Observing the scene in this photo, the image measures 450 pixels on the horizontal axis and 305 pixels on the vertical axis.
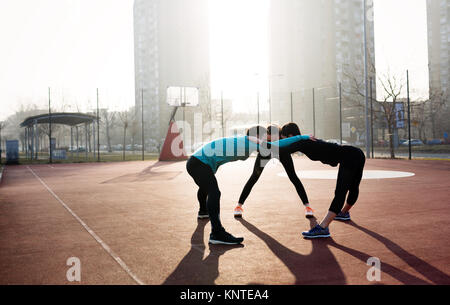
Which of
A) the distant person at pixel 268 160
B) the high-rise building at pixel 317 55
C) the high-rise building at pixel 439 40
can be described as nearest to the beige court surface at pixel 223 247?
the distant person at pixel 268 160

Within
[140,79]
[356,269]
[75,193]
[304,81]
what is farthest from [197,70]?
[356,269]

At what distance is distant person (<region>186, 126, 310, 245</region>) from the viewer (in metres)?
5.04

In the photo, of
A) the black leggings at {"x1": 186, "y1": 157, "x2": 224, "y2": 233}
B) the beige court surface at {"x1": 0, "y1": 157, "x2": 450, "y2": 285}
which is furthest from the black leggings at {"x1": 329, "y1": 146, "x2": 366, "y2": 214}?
the black leggings at {"x1": 186, "y1": 157, "x2": 224, "y2": 233}

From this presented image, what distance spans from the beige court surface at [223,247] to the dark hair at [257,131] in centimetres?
138

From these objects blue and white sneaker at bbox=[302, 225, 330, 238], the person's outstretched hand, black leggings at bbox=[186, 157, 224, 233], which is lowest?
blue and white sneaker at bbox=[302, 225, 330, 238]

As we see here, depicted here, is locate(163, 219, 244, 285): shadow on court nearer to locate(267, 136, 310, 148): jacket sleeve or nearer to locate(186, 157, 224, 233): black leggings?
locate(186, 157, 224, 233): black leggings

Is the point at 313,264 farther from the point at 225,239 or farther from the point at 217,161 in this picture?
the point at 217,161

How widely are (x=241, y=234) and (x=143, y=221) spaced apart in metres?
1.96

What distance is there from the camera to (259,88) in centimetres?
3612

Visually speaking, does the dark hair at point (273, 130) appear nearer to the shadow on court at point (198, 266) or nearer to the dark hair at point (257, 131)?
the dark hair at point (257, 131)

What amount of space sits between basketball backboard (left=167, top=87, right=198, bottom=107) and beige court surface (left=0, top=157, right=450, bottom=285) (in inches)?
863

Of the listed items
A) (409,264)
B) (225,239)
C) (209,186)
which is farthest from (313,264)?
(209,186)

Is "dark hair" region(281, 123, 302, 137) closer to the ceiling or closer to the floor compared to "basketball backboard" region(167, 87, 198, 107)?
closer to the floor
